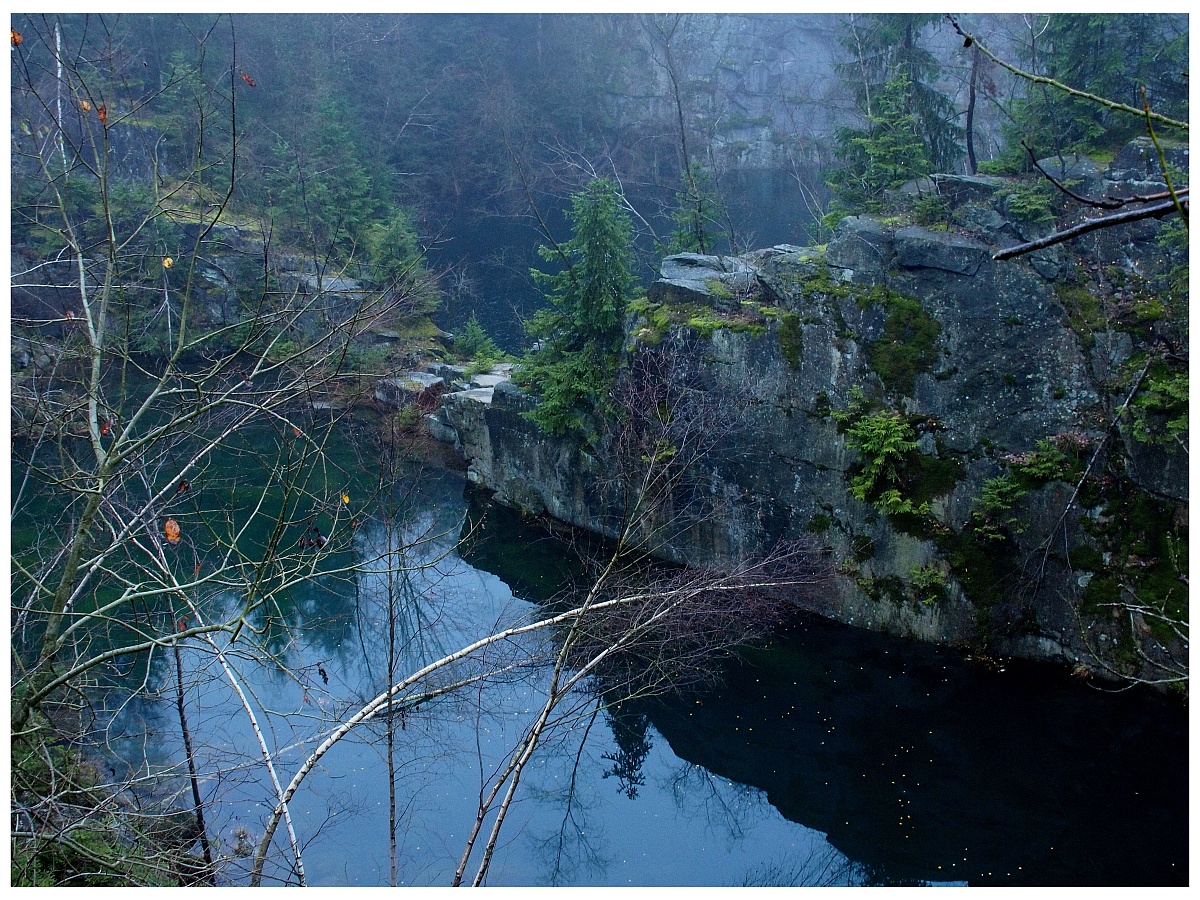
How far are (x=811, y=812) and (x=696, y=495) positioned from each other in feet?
18.2

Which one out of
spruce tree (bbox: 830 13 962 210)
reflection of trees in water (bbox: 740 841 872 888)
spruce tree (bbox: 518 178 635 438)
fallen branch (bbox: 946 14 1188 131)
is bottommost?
reflection of trees in water (bbox: 740 841 872 888)

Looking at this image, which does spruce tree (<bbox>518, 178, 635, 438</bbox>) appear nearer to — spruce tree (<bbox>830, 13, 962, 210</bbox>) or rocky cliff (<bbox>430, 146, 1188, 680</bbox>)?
rocky cliff (<bbox>430, 146, 1188, 680</bbox>)

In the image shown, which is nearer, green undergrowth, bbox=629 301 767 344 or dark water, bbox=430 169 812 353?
green undergrowth, bbox=629 301 767 344

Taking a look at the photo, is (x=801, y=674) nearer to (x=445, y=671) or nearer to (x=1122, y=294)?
(x=445, y=671)

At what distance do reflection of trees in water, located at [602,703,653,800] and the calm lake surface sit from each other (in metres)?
0.03

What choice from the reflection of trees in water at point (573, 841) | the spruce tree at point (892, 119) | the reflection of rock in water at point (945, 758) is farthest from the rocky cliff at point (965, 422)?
the reflection of trees in water at point (573, 841)

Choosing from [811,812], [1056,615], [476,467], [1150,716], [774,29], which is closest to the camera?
[811,812]

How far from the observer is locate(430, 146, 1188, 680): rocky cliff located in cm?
1173

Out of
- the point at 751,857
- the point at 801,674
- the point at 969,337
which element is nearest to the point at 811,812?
the point at 751,857

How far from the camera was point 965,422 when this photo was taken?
42.1ft

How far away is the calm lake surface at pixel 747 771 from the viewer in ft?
31.2

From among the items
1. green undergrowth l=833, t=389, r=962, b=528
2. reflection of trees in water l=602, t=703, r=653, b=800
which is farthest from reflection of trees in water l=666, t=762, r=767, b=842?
green undergrowth l=833, t=389, r=962, b=528

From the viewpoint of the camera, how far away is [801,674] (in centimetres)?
1263

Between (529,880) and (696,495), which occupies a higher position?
(696,495)
